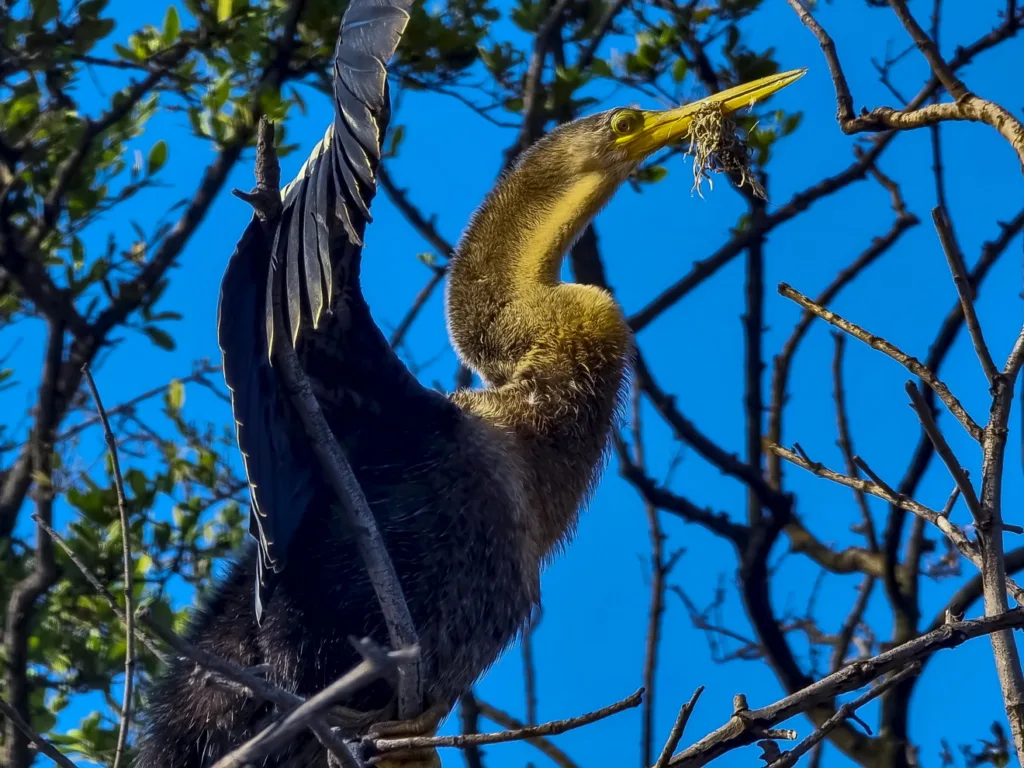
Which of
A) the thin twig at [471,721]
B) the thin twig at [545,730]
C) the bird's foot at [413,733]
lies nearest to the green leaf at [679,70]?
the thin twig at [471,721]

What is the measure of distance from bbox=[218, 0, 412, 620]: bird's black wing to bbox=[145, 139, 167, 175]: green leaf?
60.3 inches

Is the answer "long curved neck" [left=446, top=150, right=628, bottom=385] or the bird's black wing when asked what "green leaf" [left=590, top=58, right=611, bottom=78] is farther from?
the bird's black wing

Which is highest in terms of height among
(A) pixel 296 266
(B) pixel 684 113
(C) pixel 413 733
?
(B) pixel 684 113

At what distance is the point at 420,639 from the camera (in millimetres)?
2385

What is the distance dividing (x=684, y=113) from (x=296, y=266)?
1387 millimetres

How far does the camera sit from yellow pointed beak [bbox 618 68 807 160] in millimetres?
2934

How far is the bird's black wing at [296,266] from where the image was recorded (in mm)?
1816

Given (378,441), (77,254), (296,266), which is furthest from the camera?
(77,254)

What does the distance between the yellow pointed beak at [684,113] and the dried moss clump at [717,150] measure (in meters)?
0.04

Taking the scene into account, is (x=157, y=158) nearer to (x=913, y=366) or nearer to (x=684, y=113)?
(x=684, y=113)

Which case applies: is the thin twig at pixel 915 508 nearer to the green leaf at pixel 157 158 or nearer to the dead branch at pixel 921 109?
the dead branch at pixel 921 109

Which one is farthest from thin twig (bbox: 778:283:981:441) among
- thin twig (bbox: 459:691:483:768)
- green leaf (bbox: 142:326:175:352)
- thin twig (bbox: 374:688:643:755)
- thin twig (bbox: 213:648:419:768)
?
green leaf (bbox: 142:326:175:352)

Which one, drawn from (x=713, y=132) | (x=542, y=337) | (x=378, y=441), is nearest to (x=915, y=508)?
(x=378, y=441)

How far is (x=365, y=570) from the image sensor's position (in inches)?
94.0
